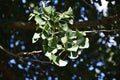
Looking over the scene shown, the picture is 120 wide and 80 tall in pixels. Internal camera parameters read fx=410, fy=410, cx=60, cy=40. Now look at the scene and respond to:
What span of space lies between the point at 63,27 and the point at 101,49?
3765 mm

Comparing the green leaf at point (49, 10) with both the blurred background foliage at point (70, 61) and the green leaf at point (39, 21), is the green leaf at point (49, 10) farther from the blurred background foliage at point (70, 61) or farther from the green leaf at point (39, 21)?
the blurred background foliage at point (70, 61)

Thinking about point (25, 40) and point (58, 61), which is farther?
point (25, 40)

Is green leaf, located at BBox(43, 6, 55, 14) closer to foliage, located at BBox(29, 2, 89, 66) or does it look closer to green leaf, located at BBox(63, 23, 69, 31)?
foliage, located at BBox(29, 2, 89, 66)

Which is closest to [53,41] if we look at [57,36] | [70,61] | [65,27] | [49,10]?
[57,36]

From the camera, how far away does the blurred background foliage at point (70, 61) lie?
5.63m

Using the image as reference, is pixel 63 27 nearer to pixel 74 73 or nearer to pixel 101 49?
pixel 74 73

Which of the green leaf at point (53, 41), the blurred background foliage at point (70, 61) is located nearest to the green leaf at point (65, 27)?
the green leaf at point (53, 41)

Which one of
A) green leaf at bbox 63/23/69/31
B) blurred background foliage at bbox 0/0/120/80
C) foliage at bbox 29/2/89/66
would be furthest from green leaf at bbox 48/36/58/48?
blurred background foliage at bbox 0/0/120/80

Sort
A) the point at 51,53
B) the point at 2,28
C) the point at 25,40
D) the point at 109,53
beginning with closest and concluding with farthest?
the point at 51,53 → the point at 2,28 → the point at 25,40 → the point at 109,53

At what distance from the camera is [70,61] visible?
215 inches

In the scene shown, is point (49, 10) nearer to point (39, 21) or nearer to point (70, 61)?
point (39, 21)

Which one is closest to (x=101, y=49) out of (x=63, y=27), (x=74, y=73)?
(x=74, y=73)

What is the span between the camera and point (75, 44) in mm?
3123

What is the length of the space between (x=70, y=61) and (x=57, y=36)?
7.62 feet
